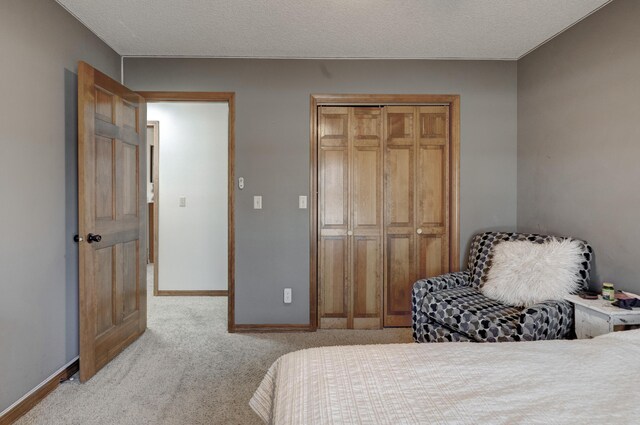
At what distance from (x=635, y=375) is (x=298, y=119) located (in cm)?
276

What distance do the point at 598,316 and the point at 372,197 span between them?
184 cm

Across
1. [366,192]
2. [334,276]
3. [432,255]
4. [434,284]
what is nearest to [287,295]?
[334,276]

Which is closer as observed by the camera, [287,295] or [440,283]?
[440,283]

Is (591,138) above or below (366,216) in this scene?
above

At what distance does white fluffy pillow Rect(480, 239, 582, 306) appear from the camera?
89.4 inches

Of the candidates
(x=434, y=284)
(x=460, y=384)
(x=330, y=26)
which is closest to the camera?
(x=460, y=384)

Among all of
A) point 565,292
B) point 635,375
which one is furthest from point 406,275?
point 635,375

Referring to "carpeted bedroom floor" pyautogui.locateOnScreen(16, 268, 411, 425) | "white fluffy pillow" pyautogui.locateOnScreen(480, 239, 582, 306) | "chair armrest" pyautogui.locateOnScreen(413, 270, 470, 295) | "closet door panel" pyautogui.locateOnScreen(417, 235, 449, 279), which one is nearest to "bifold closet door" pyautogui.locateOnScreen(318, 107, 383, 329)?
"carpeted bedroom floor" pyautogui.locateOnScreen(16, 268, 411, 425)

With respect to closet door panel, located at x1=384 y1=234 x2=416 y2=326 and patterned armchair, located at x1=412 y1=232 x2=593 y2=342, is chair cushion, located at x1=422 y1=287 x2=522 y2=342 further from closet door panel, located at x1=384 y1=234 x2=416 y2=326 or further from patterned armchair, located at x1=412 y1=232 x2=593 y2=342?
closet door panel, located at x1=384 y1=234 x2=416 y2=326

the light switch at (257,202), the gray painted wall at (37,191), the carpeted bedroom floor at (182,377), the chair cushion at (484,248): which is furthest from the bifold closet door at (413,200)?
the gray painted wall at (37,191)

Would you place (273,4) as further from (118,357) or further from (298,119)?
(118,357)

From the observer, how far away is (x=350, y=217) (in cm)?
330

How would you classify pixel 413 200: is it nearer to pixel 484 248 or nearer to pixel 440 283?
pixel 484 248

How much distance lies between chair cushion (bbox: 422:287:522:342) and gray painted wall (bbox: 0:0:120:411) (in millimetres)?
2450
